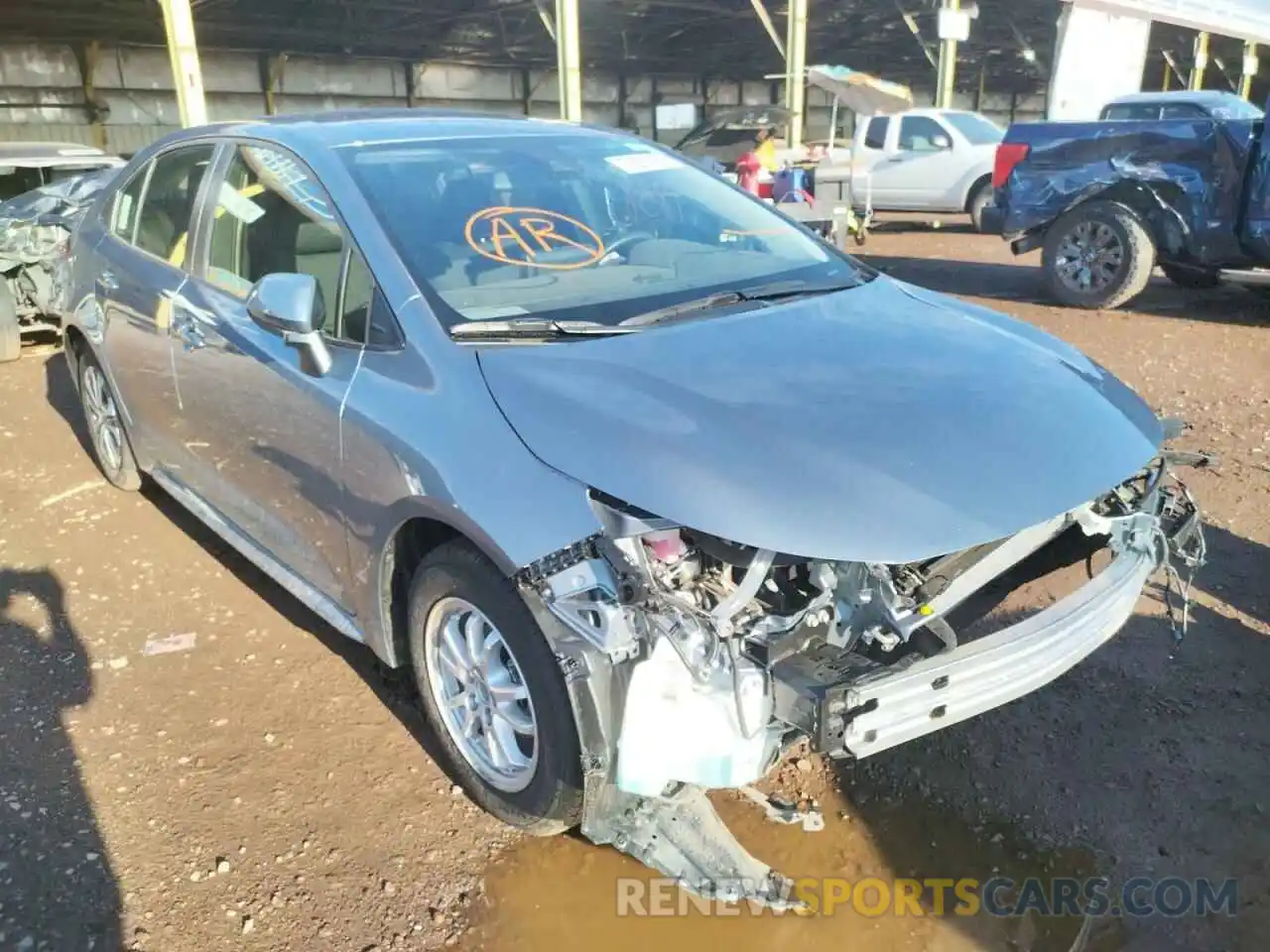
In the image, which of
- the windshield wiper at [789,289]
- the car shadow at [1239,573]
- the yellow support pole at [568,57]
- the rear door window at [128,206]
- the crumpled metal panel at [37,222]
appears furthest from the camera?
the yellow support pole at [568,57]

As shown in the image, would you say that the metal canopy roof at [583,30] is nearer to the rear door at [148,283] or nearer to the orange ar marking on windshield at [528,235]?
the rear door at [148,283]

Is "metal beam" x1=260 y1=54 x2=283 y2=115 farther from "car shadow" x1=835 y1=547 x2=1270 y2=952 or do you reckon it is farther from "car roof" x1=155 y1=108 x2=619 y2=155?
"car shadow" x1=835 y1=547 x2=1270 y2=952

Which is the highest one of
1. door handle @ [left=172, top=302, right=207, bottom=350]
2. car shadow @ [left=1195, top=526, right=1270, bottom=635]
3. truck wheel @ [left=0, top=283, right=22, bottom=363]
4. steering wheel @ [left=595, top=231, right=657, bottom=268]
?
steering wheel @ [left=595, top=231, right=657, bottom=268]

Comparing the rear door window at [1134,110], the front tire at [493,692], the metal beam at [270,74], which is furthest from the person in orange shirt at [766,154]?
the metal beam at [270,74]

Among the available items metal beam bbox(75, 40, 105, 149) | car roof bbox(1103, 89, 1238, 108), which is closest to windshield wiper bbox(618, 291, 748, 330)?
car roof bbox(1103, 89, 1238, 108)

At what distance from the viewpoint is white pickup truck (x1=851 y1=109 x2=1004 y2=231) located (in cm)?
1461

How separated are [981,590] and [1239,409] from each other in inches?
162

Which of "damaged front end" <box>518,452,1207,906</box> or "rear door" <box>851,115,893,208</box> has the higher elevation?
"rear door" <box>851,115,893,208</box>

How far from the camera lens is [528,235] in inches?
118

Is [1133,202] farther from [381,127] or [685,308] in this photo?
[381,127]

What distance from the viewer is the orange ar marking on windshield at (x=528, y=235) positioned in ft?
9.50

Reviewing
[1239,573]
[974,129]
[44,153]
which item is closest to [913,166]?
[974,129]

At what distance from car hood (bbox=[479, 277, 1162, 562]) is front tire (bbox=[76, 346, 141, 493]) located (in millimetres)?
3089

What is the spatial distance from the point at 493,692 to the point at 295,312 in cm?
111
